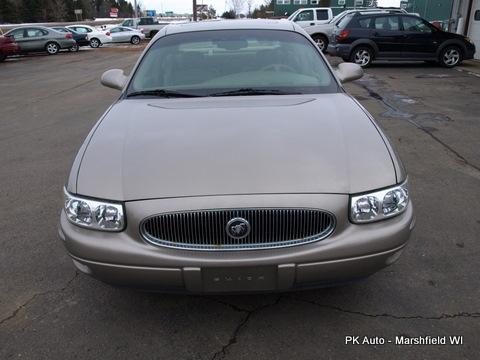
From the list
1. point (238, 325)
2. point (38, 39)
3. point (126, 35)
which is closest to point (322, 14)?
point (38, 39)

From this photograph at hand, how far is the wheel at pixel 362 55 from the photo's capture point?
1475cm

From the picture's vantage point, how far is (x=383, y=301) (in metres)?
2.84

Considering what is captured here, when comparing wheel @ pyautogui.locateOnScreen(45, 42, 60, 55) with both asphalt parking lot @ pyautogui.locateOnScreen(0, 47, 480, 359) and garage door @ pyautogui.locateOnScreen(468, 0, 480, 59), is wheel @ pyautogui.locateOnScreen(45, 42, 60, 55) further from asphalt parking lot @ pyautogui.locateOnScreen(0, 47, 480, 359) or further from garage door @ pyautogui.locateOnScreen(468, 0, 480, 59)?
asphalt parking lot @ pyautogui.locateOnScreen(0, 47, 480, 359)

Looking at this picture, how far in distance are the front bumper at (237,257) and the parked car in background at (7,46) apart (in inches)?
889

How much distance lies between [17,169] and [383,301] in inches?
184

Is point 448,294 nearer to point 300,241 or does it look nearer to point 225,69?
point 300,241

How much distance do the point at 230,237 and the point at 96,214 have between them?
0.72 metres

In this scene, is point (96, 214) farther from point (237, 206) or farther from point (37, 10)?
point (37, 10)

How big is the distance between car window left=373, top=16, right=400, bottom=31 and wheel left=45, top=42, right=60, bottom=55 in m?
18.5

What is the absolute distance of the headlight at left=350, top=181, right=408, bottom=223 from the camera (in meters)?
2.32

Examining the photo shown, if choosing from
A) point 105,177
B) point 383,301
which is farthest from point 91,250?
point 383,301

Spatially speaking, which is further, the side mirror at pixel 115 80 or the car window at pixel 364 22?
the car window at pixel 364 22

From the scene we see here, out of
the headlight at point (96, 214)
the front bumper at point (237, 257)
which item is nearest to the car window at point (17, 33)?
the headlight at point (96, 214)

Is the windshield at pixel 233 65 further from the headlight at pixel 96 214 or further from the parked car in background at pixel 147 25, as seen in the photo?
the parked car in background at pixel 147 25
